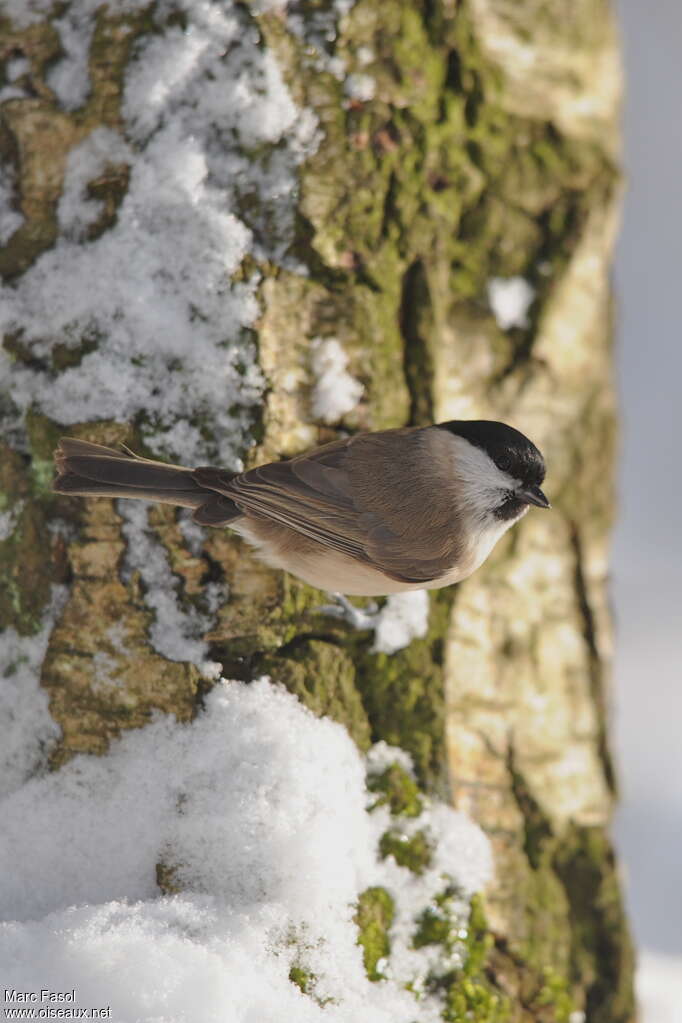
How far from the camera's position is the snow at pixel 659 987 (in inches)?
129

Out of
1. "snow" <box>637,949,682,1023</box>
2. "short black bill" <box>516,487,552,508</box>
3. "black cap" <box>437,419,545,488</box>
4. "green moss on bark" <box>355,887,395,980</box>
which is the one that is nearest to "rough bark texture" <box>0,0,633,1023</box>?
"green moss on bark" <box>355,887,395,980</box>

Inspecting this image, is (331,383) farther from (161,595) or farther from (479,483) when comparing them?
(161,595)

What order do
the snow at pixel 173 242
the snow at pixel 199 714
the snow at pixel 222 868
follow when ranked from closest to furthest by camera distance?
the snow at pixel 222 868 < the snow at pixel 199 714 < the snow at pixel 173 242

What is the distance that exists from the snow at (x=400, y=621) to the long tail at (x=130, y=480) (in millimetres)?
480

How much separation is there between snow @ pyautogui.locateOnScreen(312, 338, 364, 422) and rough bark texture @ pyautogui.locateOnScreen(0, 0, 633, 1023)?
25 millimetres

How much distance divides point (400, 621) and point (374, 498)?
0.30 m

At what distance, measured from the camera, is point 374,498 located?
228 centimetres

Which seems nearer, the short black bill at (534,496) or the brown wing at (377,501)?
the brown wing at (377,501)

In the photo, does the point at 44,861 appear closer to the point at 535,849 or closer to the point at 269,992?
the point at 269,992

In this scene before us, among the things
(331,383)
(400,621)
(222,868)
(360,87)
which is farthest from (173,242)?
(222,868)

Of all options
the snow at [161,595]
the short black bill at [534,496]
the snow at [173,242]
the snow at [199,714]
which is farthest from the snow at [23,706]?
the short black bill at [534,496]

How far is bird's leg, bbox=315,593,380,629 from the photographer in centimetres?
216

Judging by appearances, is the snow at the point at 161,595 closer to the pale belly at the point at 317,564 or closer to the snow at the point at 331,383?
the pale belly at the point at 317,564

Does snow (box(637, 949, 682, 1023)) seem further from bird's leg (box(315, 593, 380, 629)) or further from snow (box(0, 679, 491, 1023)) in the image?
bird's leg (box(315, 593, 380, 629))
